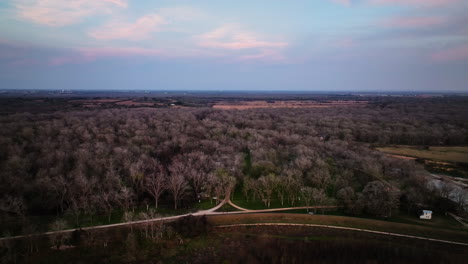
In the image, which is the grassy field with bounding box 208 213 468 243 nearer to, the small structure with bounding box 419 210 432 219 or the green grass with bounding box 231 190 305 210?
the small structure with bounding box 419 210 432 219

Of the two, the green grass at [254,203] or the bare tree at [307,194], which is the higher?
the bare tree at [307,194]

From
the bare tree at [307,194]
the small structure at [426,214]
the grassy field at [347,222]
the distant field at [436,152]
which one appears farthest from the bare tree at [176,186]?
the distant field at [436,152]

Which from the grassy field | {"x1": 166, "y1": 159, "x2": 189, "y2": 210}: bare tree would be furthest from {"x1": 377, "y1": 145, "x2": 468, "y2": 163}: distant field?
{"x1": 166, "y1": 159, "x2": 189, "y2": 210}: bare tree

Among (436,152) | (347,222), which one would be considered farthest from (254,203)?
(436,152)

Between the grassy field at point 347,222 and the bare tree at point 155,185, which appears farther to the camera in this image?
the bare tree at point 155,185

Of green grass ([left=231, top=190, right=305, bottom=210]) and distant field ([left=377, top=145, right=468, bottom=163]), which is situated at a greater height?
distant field ([left=377, top=145, right=468, bottom=163])

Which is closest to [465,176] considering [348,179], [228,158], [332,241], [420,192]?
[420,192]

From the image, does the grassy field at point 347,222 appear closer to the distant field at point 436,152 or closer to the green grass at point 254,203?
the green grass at point 254,203
